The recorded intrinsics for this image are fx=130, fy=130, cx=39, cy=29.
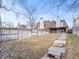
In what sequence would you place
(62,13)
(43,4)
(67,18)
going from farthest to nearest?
(67,18) < (62,13) < (43,4)

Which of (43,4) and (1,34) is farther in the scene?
(1,34)

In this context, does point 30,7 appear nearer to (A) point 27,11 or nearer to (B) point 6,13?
(A) point 27,11

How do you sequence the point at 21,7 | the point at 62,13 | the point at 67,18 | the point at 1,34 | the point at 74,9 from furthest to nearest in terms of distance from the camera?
the point at 1,34 < the point at 21,7 < the point at 67,18 < the point at 62,13 < the point at 74,9

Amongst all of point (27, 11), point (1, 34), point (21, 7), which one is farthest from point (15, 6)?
point (1, 34)

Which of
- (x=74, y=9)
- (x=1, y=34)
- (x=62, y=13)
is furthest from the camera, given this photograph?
(x=1, y=34)

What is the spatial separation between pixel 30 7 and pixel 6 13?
33.4 inches

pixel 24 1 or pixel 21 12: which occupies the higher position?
pixel 24 1

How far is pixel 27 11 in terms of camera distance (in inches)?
126

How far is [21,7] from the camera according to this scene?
10.8ft

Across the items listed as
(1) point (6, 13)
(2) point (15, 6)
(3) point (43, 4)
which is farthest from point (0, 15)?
(3) point (43, 4)

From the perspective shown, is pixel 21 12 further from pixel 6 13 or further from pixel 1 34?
pixel 1 34

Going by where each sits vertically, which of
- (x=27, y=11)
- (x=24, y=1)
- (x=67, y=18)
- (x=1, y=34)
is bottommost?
(x=1, y=34)

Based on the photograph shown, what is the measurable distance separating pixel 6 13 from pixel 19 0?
29.0 inches

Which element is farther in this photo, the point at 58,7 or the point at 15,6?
the point at 15,6
